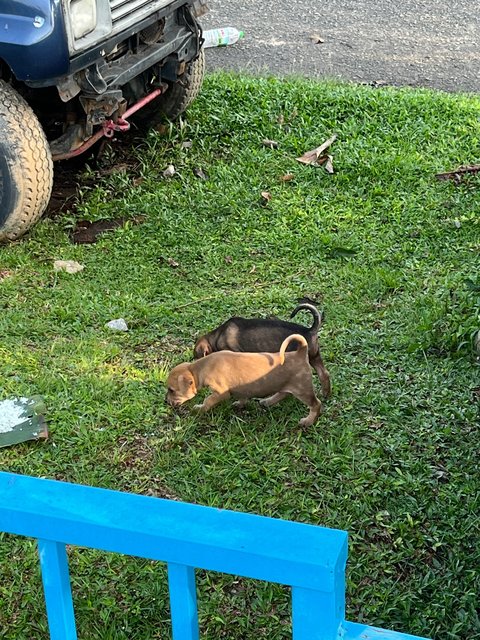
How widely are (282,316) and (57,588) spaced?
2.97 m

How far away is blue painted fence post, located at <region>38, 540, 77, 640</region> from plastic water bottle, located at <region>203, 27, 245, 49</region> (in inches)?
284

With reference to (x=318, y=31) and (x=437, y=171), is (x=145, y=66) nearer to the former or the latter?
(x=437, y=171)

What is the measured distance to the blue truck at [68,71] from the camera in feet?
15.5

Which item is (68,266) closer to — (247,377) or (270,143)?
(247,377)

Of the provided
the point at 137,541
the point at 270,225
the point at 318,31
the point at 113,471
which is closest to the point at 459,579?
the point at 113,471

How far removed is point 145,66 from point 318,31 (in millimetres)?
3905

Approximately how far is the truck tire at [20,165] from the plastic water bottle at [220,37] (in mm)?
3544

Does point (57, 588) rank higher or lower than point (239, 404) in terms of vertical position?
higher

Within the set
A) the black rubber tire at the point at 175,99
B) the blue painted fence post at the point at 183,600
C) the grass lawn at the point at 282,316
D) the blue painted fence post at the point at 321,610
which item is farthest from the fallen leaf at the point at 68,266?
the blue painted fence post at the point at 321,610

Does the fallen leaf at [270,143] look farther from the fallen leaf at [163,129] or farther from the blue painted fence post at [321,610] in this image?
the blue painted fence post at [321,610]

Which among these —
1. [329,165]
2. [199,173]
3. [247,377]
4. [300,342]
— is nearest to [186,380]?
[247,377]

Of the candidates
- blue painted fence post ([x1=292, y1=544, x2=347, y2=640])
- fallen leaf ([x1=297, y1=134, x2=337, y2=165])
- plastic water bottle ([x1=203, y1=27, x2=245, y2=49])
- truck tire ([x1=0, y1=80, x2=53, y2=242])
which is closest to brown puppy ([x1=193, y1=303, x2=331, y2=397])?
truck tire ([x1=0, y1=80, x2=53, y2=242])

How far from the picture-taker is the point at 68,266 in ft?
16.5

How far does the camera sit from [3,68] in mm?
5254
